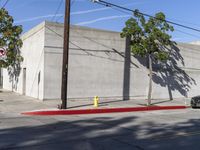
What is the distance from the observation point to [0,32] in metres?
29.5

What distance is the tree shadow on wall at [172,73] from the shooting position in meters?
29.6

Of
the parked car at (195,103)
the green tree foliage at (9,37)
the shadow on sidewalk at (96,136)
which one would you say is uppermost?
the green tree foliage at (9,37)

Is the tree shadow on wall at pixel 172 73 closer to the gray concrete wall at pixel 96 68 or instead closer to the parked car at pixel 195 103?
the gray concrete wall at pixel 96 68

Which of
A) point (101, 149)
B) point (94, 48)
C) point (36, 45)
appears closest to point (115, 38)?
point (94, 48)

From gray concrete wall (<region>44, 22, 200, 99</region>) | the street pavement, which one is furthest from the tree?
the street pavement

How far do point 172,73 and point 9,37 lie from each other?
13.9m

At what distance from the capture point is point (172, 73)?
30.9 meters

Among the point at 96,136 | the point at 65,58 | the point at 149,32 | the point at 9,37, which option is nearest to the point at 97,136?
the point at 96,136

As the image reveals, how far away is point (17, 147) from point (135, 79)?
19.8 metres

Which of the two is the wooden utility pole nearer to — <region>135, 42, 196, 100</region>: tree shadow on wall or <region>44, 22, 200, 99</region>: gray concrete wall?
<region>44, 22, 200, 99</region>: gray concrete wall

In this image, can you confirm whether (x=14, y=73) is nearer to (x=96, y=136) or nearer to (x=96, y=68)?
(x=96, y=68)

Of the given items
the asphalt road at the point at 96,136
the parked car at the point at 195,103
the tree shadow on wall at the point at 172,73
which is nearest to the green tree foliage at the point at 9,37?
the tree shadow on wall at the point at 172,73

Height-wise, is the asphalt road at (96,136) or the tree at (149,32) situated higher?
the tree at (149,32)

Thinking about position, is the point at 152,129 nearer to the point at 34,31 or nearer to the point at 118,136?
the point at 118,136
